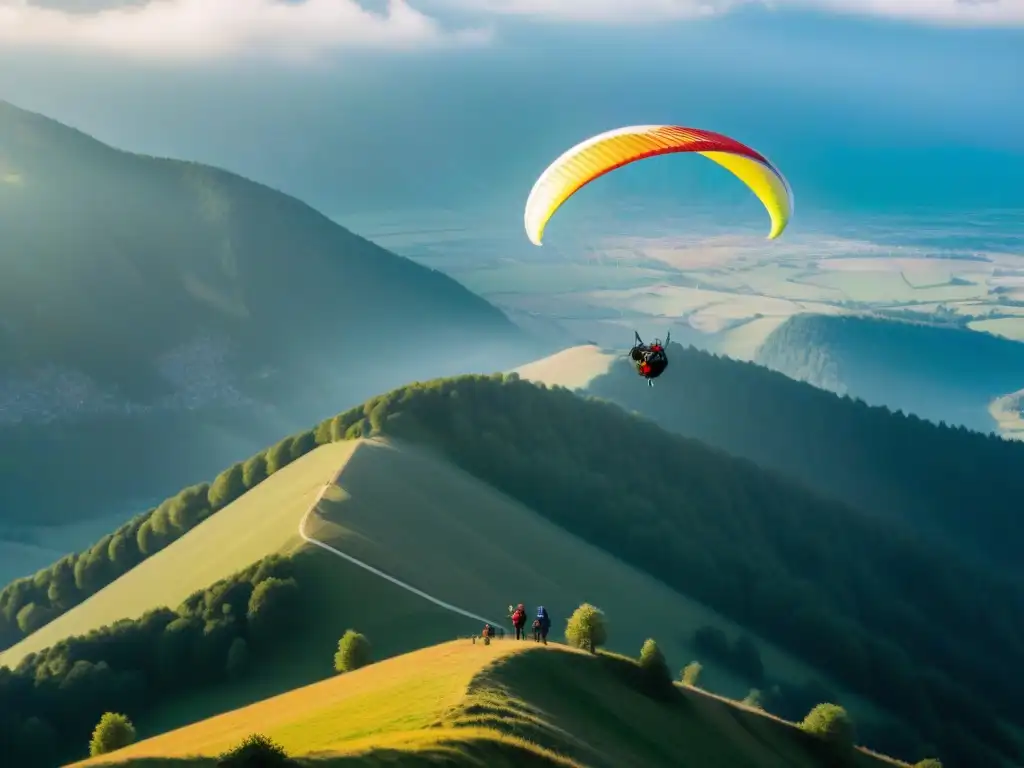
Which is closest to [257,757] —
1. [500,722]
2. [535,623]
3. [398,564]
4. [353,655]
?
[500,722]

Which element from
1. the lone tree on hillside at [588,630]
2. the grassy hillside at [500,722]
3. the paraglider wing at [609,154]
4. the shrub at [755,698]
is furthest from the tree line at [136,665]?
the shrub at [755,698]

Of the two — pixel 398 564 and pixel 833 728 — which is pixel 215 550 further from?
pixel 833 728

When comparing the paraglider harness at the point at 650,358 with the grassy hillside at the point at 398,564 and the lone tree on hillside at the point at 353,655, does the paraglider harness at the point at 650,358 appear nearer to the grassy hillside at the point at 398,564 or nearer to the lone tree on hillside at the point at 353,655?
the lone tree on hillside at the point at 353,655

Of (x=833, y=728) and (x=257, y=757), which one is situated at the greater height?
(x=257, y=757)

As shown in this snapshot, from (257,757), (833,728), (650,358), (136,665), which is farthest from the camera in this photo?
(136,665)

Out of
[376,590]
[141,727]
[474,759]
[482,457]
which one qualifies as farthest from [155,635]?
[482,457]

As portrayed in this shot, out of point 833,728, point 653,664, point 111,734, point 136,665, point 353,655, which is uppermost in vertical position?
point 653,664

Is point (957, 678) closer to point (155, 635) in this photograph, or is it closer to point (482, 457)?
point (482, 457)

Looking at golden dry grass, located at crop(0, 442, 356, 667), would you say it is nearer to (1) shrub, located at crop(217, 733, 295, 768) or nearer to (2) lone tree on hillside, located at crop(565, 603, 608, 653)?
(2) lone tree on hillside, located at crop(565, 603, 608, 653)
